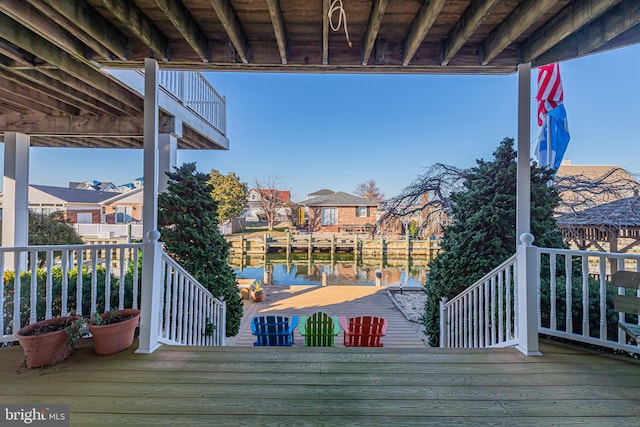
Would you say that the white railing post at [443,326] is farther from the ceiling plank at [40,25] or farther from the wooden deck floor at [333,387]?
the ceiling plank at [40,25]

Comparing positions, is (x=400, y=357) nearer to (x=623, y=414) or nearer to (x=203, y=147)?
(x=623, y=414)

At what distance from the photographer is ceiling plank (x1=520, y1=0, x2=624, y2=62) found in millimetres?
1979

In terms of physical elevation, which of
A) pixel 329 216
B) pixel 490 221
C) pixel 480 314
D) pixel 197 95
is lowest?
pixel 480 314

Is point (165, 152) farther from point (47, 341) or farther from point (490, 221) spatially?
point (490, 221)

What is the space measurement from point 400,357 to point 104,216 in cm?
2457

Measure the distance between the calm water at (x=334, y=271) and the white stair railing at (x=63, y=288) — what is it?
29.3 ft

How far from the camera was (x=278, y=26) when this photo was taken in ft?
7.32

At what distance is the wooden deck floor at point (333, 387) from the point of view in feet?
5.23

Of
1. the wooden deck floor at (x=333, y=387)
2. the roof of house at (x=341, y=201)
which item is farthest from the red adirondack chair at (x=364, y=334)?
the roof of house at (x=341, y=201)

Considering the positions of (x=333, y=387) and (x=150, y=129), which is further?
(x=150, y=129)

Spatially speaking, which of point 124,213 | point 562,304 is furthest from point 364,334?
point 124,213

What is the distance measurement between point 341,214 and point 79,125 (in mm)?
20225

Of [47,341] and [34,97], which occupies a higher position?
[34,97]

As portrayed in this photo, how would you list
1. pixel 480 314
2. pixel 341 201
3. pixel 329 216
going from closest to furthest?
pixel 480 314 < pixel 341 201 < pixel 329 216
